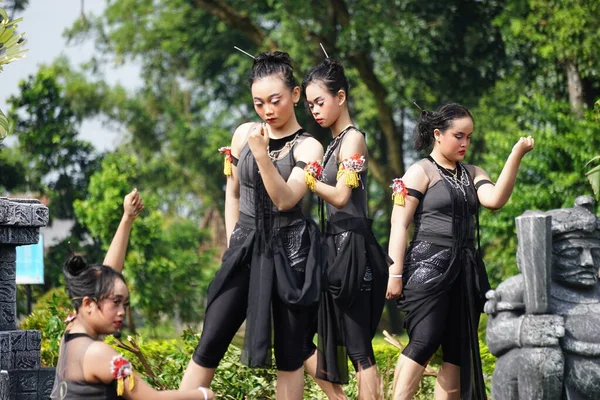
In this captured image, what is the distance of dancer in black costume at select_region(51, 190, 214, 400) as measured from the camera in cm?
444

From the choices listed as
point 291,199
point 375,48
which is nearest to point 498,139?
point 375,48

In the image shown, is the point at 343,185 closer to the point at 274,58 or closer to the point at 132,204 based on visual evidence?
the point at 274,58

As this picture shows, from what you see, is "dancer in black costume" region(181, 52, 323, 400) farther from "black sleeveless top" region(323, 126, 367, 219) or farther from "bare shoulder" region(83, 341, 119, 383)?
"bare shoulder" region(83, 341, 119, 383)

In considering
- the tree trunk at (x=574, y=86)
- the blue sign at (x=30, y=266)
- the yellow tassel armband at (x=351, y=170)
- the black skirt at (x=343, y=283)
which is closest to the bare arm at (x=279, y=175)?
the yellow tassel armband at (x=351, y=170)

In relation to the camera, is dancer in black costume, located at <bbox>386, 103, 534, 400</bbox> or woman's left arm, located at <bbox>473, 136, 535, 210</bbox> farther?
dancer in black costume, located at <bbox>386, 103, 534, 400</bbox>

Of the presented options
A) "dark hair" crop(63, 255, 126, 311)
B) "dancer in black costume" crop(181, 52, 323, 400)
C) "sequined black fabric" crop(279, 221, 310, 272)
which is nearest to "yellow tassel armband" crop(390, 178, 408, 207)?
"dancer in black costume" crop(181, 52, 323, 400)

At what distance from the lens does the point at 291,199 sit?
5.29 m

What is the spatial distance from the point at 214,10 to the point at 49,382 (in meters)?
14.0

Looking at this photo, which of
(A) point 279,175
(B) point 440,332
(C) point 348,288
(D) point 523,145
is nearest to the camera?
(A) point 279,175

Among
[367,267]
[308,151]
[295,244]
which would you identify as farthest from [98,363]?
[367,267]

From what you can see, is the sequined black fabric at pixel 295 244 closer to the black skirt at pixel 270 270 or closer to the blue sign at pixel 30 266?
the black skirt at pixel 270 270

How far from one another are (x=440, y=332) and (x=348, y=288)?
575 mm

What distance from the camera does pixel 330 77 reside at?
19.8ft

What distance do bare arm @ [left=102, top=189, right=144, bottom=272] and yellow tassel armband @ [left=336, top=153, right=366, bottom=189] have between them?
3.56 feet
